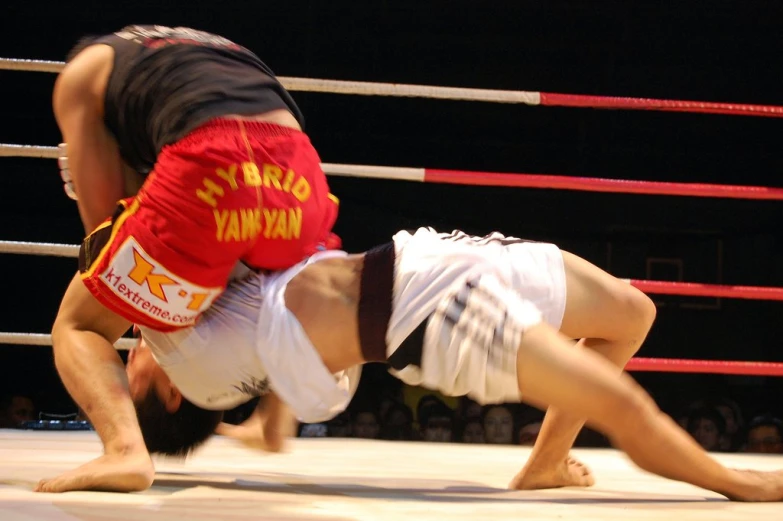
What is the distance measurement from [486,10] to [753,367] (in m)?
2.85

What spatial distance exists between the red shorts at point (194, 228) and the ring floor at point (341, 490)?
8.9 inches

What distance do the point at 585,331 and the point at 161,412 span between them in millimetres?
584

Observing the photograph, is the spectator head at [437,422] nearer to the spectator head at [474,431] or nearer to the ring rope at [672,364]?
the spectator head at [474,431]

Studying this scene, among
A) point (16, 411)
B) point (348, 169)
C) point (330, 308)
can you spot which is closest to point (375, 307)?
point (330, 308)

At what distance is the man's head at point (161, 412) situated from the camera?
1.17m

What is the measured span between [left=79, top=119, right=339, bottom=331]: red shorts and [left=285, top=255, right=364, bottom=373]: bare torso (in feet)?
0.19

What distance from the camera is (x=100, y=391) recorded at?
106cm

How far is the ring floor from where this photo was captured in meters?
0.89

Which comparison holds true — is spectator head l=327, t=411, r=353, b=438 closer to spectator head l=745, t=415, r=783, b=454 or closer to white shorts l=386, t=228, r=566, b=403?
spectator head l=745, t=415, r=783, b=454

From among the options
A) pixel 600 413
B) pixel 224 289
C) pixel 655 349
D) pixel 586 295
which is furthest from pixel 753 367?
pixel 655 349

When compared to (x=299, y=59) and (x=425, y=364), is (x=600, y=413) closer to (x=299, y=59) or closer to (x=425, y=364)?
(x=425, y=364)

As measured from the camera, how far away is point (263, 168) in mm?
1034

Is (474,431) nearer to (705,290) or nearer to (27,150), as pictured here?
Result: (705,290)

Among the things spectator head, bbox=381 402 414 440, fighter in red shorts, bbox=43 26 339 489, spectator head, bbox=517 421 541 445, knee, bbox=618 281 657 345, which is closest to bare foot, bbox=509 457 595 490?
knee, bbox=618 281 657 345
